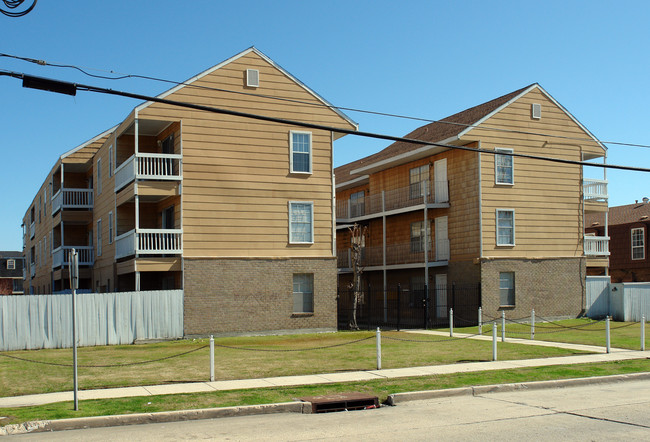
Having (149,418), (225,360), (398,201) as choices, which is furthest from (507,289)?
(149,418)

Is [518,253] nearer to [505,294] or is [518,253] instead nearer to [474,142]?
[505,294]

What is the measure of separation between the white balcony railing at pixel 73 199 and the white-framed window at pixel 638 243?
114 ft

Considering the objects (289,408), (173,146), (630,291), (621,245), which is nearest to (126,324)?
(173,146)

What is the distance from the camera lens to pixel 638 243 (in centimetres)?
4762

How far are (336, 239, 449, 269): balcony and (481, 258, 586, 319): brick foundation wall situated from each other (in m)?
3.08

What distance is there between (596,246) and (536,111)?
26.6 feet

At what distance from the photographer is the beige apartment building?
27.8 m

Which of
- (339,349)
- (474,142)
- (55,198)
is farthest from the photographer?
(55,198)

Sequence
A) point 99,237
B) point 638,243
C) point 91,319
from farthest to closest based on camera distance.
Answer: point 638,243 < point 99,237 < point 91,319

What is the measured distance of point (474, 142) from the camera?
1296 inches

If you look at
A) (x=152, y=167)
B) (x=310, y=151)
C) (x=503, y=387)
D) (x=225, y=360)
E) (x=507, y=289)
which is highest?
(x=310, y=151)

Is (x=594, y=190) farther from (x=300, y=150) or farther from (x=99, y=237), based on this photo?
(x=99, y=237)

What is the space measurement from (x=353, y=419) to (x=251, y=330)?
16910mm

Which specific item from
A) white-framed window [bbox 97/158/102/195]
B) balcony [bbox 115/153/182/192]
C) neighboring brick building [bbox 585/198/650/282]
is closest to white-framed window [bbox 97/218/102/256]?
white-framed window [bbox 97/158/102/195]
